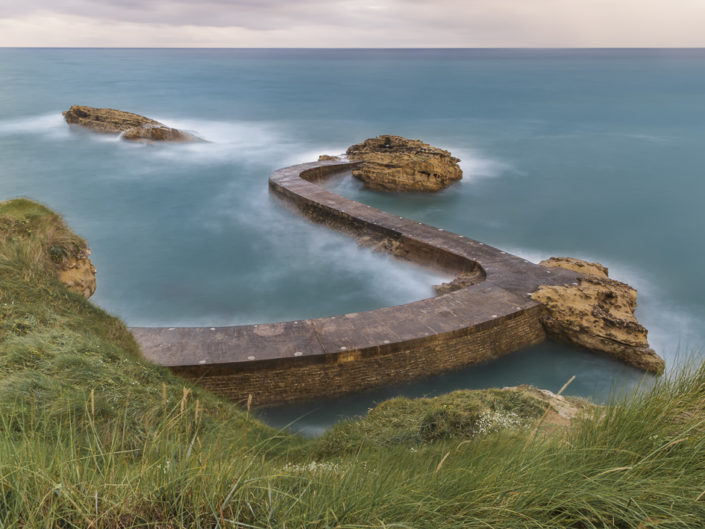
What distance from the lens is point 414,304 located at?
8.27 m

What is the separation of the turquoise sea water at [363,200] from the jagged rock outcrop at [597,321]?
287 millimetres

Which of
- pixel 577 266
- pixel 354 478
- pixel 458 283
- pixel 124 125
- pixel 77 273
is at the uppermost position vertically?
pixel 124 125

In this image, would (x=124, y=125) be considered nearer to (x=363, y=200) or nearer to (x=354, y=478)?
(x=363, y=200)

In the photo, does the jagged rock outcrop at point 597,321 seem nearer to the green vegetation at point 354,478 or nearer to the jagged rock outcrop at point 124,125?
the green vegetation at point 354,478

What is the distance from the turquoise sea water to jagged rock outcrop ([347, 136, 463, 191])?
554mm

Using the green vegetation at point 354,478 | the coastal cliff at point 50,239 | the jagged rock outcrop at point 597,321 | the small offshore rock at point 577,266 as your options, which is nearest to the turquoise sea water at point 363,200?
the jagged rock outcrop at point 597,321

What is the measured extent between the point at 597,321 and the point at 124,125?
24606mm

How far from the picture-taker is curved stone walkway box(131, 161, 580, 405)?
661 centimetres

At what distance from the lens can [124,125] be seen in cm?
2544

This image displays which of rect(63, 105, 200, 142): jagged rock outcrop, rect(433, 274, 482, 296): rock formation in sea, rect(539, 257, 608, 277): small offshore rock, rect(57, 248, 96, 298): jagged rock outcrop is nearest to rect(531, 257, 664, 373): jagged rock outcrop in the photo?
rect(539, 257, 608, 277): small offshore rock

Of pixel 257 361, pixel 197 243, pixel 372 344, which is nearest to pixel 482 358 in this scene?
pixel 372 344

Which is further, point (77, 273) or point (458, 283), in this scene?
point (458, 283)

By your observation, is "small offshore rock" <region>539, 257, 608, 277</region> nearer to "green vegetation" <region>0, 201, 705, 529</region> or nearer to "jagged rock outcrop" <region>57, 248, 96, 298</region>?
"green vegetation" <region>0, 201, 705, 529</region>

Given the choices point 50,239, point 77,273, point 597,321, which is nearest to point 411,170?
point 597,321
